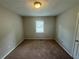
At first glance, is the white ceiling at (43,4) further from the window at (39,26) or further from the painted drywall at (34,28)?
the window at (39,26)

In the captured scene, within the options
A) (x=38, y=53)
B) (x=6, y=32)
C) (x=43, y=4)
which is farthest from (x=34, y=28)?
(x=43, y=4)

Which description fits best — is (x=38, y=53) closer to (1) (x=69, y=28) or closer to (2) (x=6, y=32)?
(2) (x=6, y=32)

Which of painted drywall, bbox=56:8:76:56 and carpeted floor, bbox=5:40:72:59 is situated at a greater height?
painted drywall, bbox=56:8:76:56

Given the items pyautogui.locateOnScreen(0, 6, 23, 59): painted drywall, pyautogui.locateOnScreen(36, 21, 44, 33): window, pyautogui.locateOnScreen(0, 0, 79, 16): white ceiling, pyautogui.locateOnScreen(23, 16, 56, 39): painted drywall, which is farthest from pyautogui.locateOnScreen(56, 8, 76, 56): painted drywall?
pyautogui.locateOnScreen(0, 6, 23, 59): painted drywall

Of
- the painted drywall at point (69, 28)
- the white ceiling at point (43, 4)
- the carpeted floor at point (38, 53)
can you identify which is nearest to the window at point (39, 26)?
the carpeted floor at point (38, 53)

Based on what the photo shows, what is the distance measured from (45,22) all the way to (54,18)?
0.87m

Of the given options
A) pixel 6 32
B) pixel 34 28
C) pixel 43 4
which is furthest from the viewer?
pixel 34 28

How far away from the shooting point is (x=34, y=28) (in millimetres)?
5977

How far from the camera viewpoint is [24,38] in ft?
19.9

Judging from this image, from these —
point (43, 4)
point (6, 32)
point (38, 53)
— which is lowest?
point (38, 53)

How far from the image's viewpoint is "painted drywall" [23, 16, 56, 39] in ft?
19.2

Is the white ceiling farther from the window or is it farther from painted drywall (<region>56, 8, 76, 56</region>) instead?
the window

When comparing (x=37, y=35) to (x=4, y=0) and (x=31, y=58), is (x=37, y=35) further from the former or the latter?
(x=4, y=0)

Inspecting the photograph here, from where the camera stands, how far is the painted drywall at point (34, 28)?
19.2 ft
